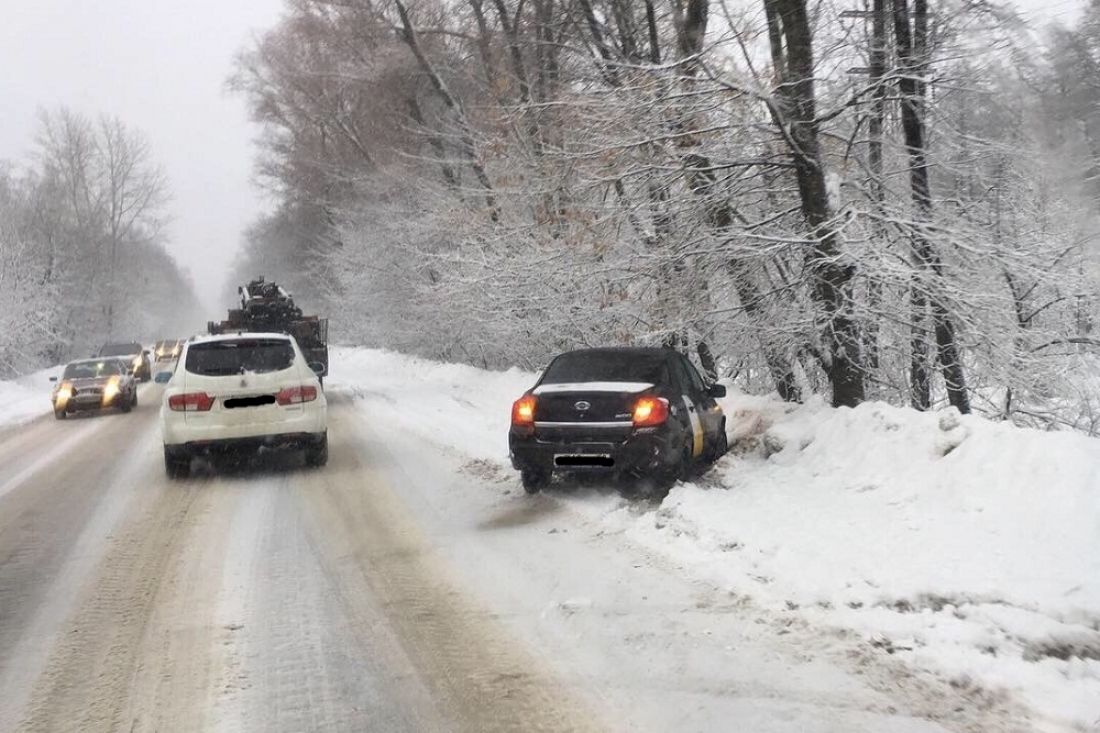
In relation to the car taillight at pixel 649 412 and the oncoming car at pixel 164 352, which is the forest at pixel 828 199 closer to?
the car taillight at pixel 649 412

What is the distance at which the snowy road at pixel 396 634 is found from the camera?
12.7 feet

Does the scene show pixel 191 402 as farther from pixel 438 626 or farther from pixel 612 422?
pixel 438 626

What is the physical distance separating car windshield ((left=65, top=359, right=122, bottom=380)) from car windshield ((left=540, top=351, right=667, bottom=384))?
17.2 meters

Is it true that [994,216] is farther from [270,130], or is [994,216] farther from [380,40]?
[270,130]

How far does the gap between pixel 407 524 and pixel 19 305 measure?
136 ft

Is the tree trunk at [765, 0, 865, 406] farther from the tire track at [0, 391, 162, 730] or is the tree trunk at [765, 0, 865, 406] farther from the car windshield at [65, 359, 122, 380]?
the car windshield at [65, 359, 122, 380]

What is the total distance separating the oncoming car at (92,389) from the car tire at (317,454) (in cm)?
1297

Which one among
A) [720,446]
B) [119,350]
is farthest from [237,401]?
[119,350]

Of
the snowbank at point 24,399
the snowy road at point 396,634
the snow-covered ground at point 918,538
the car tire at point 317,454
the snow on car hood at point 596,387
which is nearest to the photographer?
the snowy road at point 396,634

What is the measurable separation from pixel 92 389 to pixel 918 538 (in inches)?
805

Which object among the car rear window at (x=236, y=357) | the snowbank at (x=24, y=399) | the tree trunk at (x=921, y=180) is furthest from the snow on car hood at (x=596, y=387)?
the snowbank at (x=24, y=399)

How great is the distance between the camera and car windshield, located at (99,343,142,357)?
34.5 meters

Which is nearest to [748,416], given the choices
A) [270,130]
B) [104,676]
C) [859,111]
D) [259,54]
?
[859,111]

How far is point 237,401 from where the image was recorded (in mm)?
10094
